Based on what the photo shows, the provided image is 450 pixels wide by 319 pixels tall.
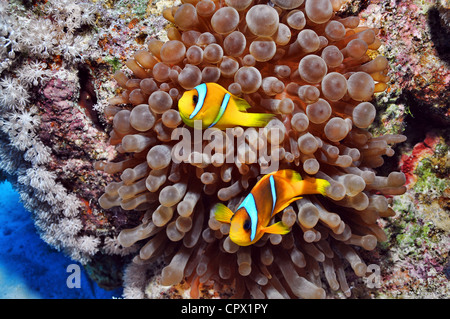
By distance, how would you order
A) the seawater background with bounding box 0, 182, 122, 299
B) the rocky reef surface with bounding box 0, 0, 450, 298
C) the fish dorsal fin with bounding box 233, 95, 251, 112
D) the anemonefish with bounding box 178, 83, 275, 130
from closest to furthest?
the anemonefish with bounding box 178, 83, 275, 130
the fish dorsal fin with bounding box 233, 95, 251, 112
the rocky reef surface with bounding box 0, 0, 450, 298
the seawater background with bounding box 0, 182, 122, 299

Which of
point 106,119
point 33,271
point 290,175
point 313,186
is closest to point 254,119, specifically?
point 290,175

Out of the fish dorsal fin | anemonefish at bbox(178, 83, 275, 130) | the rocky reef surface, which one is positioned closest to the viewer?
anemonefish at bbox(178, 83, 275, 130)

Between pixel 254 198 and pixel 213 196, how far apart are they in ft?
1.20

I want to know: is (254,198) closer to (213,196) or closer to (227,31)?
(213,196)

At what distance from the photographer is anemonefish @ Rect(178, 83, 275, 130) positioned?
4.35 ft

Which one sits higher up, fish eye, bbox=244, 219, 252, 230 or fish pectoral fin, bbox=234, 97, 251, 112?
fish pectoral fin, bbox=234, 97, 251, 112

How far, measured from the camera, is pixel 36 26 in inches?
71.6

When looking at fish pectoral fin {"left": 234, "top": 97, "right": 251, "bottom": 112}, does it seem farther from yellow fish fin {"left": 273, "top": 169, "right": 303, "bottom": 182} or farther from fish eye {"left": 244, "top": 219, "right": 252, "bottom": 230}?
fish eye {"left": 244, "top": 219, "right": 252, "bottom": 230}

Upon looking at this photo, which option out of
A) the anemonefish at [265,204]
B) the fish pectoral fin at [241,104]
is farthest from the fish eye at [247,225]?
the fish pectoral fin at [241,104]

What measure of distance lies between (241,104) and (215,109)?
15cm

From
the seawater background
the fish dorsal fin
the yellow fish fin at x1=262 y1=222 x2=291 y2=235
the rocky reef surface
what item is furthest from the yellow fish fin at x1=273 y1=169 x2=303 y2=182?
the seawater background

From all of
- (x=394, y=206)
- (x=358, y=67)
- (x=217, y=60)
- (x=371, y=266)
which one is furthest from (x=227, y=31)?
(x=371, y=266)

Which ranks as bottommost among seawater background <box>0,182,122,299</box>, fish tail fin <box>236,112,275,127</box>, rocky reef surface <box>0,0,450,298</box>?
seawater background <box>0,182,122,299</box>

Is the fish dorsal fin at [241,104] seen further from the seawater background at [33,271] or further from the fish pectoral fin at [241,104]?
Answer: the seawater background at [33,271]
